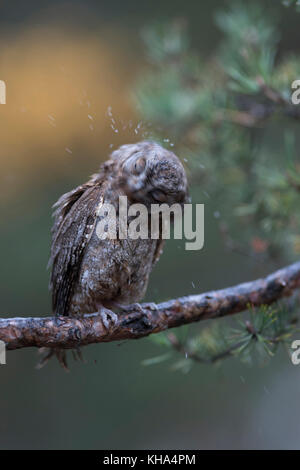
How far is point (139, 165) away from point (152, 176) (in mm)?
44

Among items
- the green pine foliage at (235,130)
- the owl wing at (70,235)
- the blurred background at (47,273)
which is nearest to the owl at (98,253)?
the owl wing at (70,235)

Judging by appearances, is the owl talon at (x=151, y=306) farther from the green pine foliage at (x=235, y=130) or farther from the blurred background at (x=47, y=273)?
the blurred background at (x=47, y=273)

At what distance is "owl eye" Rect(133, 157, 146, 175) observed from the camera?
0.90 m

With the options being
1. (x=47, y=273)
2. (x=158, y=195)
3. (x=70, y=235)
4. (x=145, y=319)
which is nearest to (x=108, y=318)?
(x=145, y=319)

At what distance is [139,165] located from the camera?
91 centimetres

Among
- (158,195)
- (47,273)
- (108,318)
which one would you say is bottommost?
(108,318)

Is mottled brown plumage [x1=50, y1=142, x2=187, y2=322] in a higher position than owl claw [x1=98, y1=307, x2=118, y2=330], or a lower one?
higher

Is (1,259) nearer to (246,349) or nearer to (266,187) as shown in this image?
(266,187)

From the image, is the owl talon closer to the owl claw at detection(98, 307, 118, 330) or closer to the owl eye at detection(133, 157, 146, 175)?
the owl claw at detection(98, 307, 118, 330)

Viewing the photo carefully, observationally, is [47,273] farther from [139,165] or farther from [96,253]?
[139,165]

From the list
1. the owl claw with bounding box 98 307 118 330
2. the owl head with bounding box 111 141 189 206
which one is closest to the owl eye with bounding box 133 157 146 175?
the owl head with bounding box 111 141 189 206
